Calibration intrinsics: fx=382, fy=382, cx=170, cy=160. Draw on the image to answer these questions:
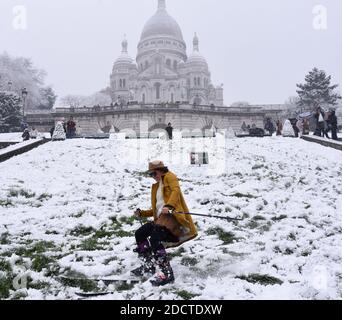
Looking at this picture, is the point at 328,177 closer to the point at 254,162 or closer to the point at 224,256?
the point at 254,162

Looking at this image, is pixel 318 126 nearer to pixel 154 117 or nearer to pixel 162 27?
pixel 154 117

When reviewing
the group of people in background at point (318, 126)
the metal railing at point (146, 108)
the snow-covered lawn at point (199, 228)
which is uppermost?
the metal railing at point (146, 108)

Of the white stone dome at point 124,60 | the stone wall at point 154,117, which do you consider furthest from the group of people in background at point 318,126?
the white stone dome at point 124,60

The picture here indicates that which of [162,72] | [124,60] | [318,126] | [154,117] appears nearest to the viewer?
[318,126]

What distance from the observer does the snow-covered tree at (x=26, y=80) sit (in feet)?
224

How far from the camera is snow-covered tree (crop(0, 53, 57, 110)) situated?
68312 mm

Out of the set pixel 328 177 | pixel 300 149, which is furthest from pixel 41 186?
pixel 300 149

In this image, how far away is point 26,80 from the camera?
70.3 meters

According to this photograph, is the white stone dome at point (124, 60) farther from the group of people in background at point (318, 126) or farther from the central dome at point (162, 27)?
the group of people in background at point (318, 126)

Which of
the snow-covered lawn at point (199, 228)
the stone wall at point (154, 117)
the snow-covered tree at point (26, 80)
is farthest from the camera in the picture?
the snow-covered tree at point (26, 80)

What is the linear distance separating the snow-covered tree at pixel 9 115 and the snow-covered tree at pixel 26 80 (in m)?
23.0

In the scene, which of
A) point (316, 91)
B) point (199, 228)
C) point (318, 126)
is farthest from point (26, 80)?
point (199, 228)

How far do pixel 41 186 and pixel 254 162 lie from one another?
8.07 metres

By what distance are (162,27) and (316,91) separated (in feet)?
158
